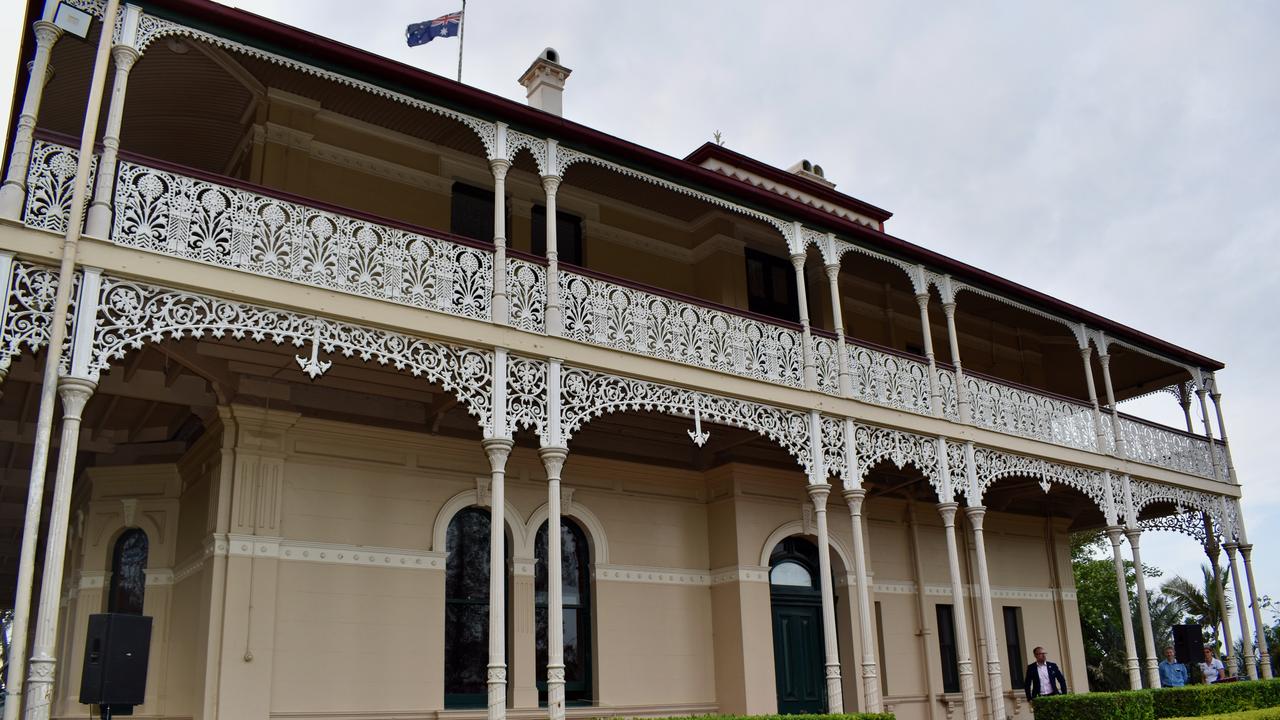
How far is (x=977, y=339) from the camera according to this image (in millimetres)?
20641

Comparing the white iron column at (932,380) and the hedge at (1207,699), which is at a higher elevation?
the white iron column at (932,380)

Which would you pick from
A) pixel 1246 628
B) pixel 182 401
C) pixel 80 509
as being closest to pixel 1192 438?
pixel 1246 628

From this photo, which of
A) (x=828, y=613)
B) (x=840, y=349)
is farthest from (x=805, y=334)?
(x=828, y=613)

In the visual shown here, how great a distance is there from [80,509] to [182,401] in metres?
3.63

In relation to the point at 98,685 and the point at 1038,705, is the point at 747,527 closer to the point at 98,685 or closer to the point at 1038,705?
the point at 1038,705

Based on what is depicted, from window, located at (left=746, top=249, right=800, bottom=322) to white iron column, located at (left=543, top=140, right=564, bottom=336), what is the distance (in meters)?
5.05

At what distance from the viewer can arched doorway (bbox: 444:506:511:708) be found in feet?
41.4

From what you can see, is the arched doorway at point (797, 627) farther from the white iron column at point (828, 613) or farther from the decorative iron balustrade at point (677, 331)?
the decorative iron balustrade at point (677, 331)

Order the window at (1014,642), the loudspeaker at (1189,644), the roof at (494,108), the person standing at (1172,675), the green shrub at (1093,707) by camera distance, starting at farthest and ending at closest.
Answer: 1. the window at (1014,642)
2. the loudspeaker at (1189,644)
3. the person standing at (1172,675)
4. the green shrub at (1093,707)
5. the roof at (494,108)

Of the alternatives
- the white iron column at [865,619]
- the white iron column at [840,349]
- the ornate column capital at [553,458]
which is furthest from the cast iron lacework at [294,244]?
the white iron column at [865,619]

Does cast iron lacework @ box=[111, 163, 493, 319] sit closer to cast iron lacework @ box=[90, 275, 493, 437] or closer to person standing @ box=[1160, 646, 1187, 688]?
cast iron lacework @ box=[90, 275, 493, 437]

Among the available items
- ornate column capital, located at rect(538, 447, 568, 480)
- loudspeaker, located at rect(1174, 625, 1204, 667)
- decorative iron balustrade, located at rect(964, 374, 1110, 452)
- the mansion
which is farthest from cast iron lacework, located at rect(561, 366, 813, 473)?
loudspeaker, located at rect(1174, 625, 1204, 667)

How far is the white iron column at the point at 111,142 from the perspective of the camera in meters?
8.86

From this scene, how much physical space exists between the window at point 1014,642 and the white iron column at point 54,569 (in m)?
16.6
